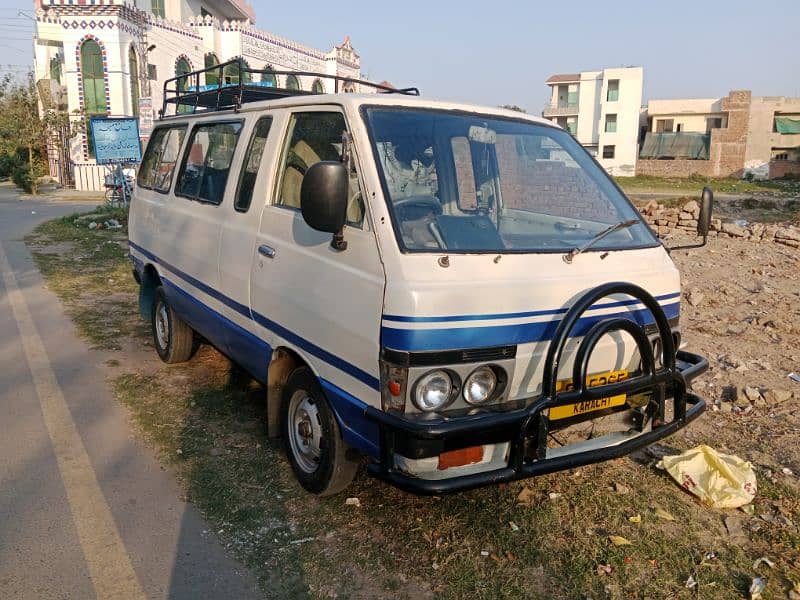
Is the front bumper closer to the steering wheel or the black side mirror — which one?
the steering wheel

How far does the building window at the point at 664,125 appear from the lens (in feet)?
197

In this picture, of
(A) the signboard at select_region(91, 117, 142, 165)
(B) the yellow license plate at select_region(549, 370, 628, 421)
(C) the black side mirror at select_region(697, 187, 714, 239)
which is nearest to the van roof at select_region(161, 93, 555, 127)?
(C) the black side mirror at select_region(697, 187, 714, 239)

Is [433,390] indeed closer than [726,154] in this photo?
Yes

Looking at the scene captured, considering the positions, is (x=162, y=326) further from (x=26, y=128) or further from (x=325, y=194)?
(x=26, y=128)

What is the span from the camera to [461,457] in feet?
9.72

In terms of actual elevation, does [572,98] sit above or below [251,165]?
above

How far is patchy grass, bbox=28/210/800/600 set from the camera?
3076mm

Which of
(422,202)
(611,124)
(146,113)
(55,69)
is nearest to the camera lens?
(422,202)

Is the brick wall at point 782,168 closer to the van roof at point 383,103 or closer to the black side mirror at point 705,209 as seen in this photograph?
the black side mirror at point 705,209

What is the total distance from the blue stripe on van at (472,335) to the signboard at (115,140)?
21859 mm

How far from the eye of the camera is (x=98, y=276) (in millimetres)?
10172

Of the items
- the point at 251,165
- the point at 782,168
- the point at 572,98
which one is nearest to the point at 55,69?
the point at 251,165

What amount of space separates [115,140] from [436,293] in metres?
22.6

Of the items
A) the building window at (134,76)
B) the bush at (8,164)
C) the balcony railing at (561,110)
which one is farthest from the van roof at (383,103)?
the balcony railing at (561,110)
